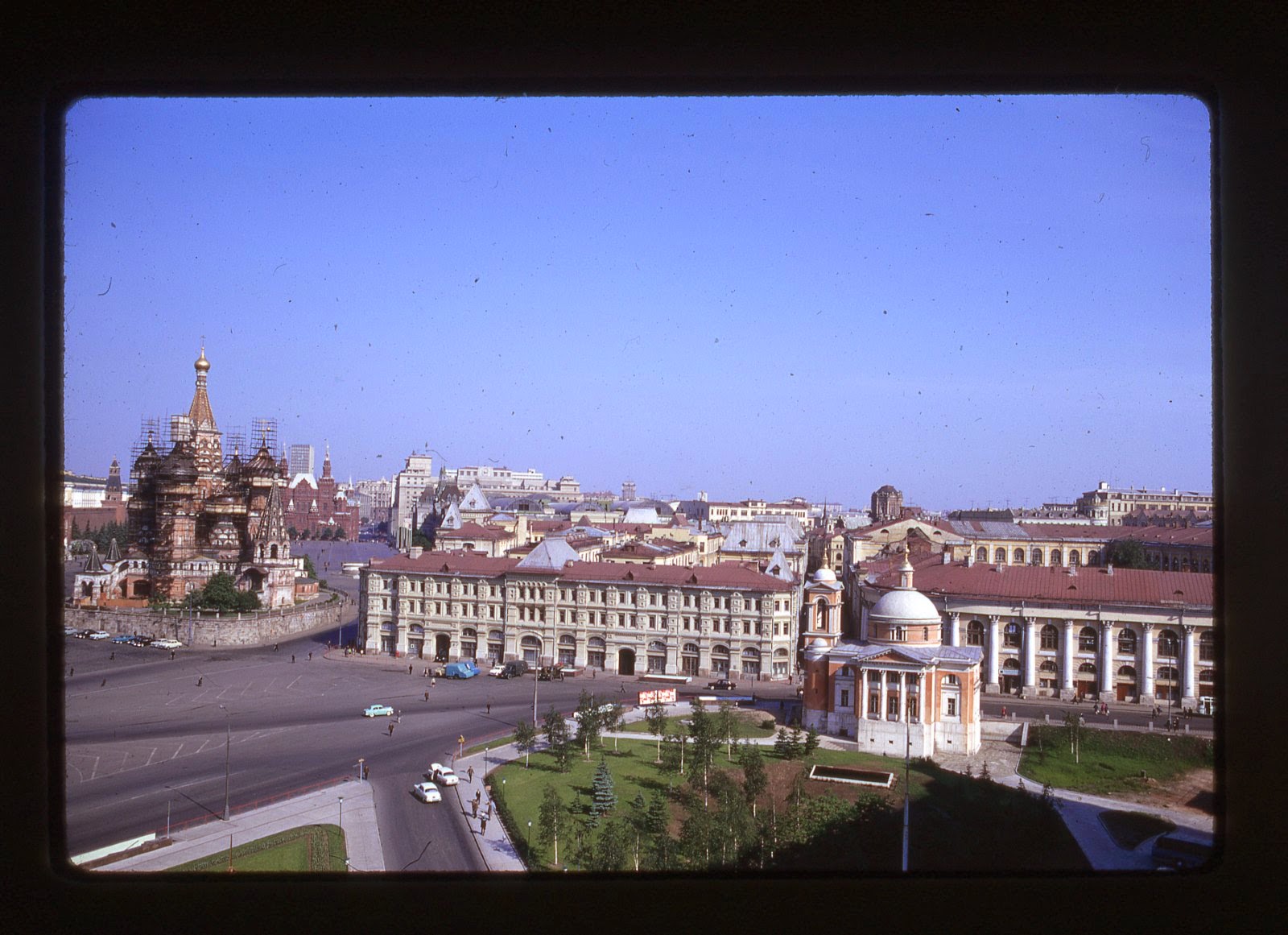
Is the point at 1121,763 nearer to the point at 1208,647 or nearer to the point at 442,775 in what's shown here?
the point at 1208,647

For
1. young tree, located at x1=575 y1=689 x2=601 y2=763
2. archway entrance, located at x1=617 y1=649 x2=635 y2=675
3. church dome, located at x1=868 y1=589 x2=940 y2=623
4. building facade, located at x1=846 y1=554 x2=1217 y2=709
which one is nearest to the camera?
building facade, located at x1=846 y1=554 x2=1217 y2=709

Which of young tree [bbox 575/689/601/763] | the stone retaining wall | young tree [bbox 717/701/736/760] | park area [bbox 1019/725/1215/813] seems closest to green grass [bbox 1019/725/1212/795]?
park area [bbox 1019/725/1215/813]

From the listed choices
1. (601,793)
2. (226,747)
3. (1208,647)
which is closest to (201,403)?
(226,747)

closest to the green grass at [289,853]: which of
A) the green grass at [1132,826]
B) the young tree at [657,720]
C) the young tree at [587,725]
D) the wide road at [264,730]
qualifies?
the wide road at [264,730]

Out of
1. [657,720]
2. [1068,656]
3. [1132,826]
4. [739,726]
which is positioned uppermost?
[1068,656]

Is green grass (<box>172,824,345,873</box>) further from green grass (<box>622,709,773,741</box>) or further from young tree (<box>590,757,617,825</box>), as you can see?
green grass (<box>622,709,773,741</box>)

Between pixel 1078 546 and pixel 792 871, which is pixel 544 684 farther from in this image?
pixel 1078 546

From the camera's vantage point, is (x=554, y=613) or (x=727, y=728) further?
(x=554, y=613)
